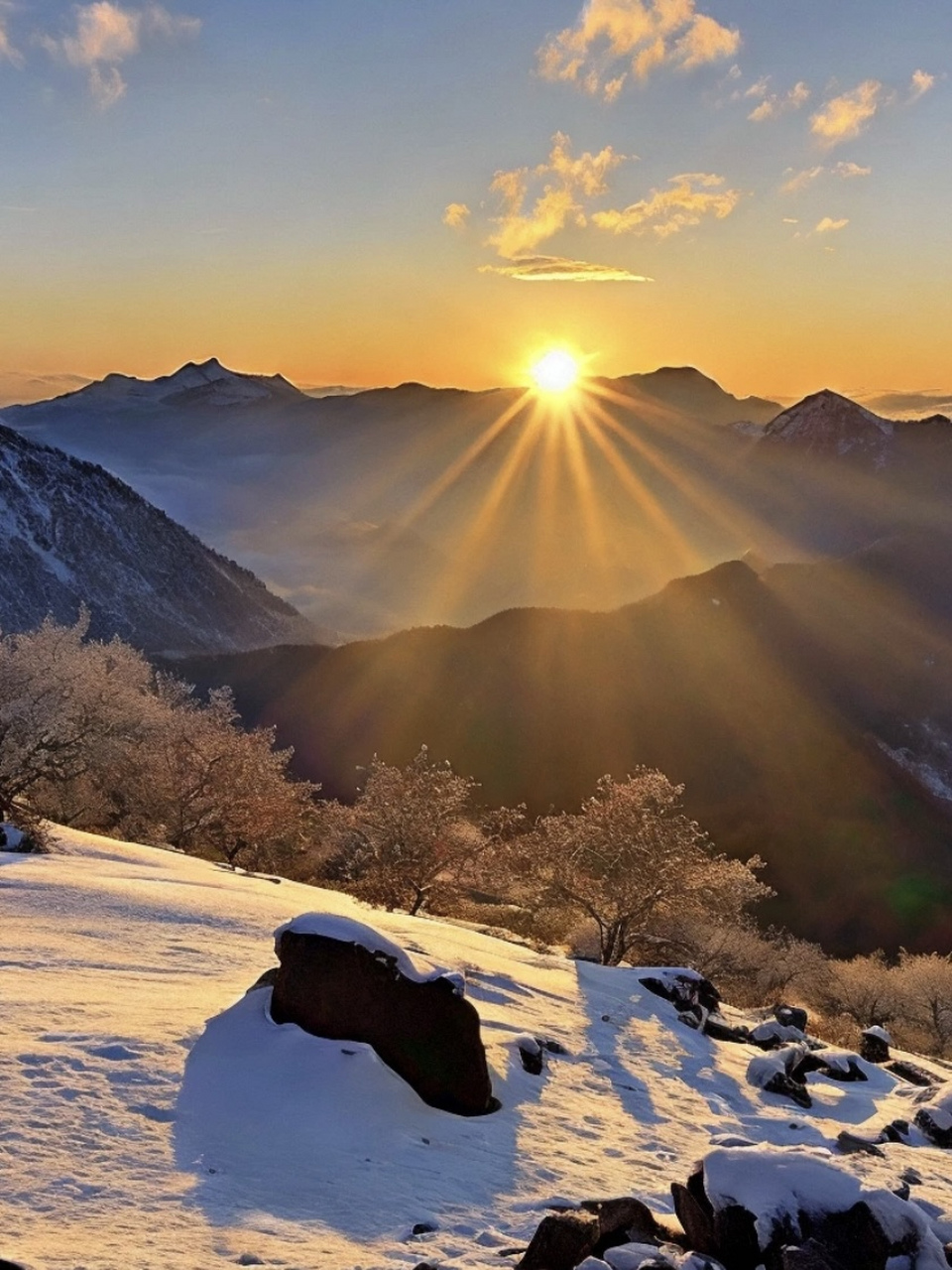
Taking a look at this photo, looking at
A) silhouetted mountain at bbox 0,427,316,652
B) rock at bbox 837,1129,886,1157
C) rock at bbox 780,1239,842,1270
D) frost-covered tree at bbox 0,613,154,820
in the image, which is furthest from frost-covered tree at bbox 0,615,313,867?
silhouetted mountain at bbox 0,427,316,652

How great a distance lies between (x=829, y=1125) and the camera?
632 inches

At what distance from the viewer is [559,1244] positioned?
7.89 m

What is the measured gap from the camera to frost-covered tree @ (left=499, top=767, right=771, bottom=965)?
97.5ft

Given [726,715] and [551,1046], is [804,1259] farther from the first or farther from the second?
[726,715]

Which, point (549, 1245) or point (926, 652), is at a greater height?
point (549, 1245)

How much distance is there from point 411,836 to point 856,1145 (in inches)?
764

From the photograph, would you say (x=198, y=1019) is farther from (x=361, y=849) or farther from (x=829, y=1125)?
(x=361, y=849)

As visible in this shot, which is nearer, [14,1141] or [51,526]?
[14,1141]

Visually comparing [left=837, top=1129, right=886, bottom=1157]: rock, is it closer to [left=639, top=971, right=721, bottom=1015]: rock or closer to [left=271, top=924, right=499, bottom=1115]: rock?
[left=271, top=924, right=499, bottom=1115]: rock

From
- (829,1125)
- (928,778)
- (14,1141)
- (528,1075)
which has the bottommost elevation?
(928,778)

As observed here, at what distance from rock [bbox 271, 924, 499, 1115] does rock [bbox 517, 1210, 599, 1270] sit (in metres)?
3.52

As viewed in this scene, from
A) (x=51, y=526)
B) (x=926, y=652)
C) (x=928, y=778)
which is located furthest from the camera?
(x=51, y=526)

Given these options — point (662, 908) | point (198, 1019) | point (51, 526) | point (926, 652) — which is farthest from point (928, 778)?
point (51, 526)

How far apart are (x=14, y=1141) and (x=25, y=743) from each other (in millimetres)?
24856
